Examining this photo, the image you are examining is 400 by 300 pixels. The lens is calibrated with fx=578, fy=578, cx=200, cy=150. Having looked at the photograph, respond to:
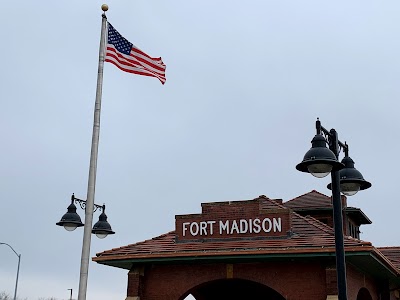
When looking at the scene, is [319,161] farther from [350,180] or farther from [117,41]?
[117,41]

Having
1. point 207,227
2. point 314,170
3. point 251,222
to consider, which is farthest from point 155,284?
point 314,170

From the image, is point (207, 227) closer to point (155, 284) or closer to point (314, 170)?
point (155, 284)

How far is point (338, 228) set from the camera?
35.3 feet

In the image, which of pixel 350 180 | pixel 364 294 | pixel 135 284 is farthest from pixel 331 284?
pixel 135 284

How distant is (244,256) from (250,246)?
1.27 ft

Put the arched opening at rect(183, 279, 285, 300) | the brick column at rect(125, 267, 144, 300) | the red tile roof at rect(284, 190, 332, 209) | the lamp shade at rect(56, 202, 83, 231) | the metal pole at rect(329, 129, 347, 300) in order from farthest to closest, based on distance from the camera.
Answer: the red tile roof at rect(284, 190, 332, 209)
the arched opening at rect(183, 279, 285, 300)
the brick column at rect(125, 267, 144, 300)
the lamp shade at rect(56, 202, 83, 231)
the metal pole at rect(329, 129, 347, 300)

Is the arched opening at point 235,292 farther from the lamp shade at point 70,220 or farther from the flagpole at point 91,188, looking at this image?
the flagpole at point 91,188

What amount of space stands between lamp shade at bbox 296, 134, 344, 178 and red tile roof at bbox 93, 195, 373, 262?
5953 mm

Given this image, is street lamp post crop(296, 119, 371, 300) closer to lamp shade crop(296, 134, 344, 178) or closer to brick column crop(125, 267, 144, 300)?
lamp shade crop(296, 134, 344, 178)

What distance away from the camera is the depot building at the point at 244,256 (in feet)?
54.6

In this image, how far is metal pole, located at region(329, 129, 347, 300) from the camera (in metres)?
10.5

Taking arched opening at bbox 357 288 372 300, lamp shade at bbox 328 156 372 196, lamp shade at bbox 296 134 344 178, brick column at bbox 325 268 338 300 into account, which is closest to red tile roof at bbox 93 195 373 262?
brick column at bbox 325 268 338 300

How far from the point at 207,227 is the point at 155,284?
2522 mm

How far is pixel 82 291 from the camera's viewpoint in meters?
12.6
